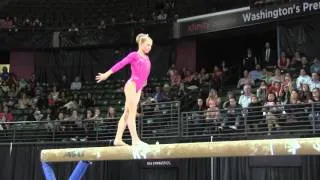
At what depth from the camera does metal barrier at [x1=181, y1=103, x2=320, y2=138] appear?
9.31 m

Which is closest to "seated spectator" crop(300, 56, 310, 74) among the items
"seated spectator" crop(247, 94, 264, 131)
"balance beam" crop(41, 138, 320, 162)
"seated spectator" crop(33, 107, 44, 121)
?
"seated spectator" crop(247, 94, 264, 131)

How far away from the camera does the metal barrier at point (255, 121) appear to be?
931 cm

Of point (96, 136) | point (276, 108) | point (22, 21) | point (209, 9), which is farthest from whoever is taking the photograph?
point (22, 21)

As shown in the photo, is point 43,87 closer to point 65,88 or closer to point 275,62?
point 65,88

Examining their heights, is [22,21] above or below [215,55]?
above

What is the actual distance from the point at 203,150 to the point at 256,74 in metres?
8.05

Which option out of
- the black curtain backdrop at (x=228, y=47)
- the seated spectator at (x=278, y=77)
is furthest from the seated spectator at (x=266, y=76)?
the black curtain backdrop at (x=228, y=47)

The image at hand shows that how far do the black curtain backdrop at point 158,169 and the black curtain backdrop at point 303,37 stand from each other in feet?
16.2

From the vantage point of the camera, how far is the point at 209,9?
16.3 m

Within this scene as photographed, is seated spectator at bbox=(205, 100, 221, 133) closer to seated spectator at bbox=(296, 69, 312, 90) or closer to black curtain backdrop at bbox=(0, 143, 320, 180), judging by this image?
black curtain backdrop at bbox=(0, 143, 320, 180)

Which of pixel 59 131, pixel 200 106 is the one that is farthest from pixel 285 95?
pixel 59 131

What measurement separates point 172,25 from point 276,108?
295 inches

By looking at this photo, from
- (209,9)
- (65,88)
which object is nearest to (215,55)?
(209,9)

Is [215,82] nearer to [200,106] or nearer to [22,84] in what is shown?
[200,106]
